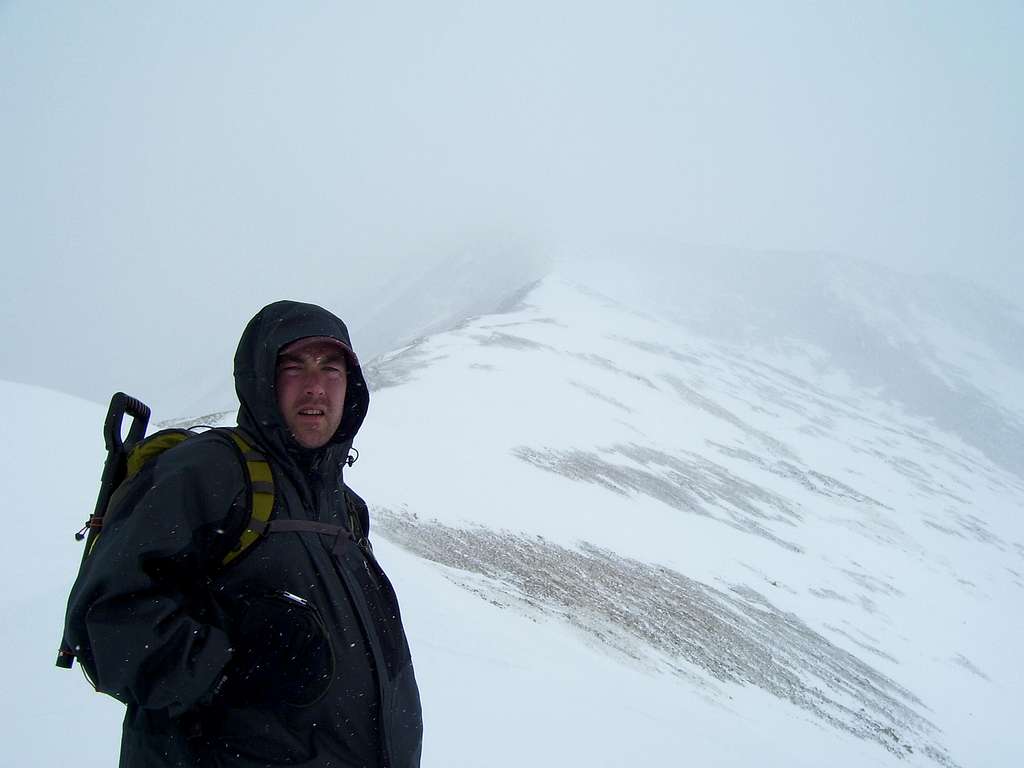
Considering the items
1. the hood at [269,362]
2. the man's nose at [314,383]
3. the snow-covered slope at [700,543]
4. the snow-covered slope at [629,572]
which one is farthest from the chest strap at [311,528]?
the snow-covered slope at [700,543]

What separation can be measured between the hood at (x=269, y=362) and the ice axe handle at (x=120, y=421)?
1.04 ft

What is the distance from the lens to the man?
177 centimetres

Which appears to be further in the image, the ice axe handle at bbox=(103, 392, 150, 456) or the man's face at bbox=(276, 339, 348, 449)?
the man's face at bbox=(276, 339, 348, 449)

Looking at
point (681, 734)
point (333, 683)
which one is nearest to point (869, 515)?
point (681, 734)

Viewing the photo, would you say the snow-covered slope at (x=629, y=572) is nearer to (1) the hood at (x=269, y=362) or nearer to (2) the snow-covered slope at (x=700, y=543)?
(2) the snow-covered slope at (x=700, y=543)

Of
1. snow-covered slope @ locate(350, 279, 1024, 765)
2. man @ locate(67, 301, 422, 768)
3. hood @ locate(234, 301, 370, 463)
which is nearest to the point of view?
man @ locate(67, 301, 422, 768)

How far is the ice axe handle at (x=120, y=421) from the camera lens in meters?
2.02

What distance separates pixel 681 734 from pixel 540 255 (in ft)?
331

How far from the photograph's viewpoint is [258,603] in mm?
1922

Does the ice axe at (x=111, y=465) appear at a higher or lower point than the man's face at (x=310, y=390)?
lower

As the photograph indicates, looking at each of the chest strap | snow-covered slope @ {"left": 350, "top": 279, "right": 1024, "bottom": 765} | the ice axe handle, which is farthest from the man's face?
snow-covered slope @ {"left": 350, "top": 279, "right": 1024, "bottom": 765}

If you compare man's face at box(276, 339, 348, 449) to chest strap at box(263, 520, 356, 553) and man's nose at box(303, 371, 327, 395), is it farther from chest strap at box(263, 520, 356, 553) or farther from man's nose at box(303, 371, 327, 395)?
chest strap at box(263, 520, 356, 553)

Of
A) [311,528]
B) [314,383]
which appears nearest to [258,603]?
[311,528]

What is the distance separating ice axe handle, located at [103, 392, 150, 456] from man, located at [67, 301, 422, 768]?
211 millimetres
